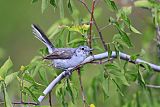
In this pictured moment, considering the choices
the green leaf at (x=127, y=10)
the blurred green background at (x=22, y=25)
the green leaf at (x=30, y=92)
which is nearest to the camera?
the green leaf at (x=30, y=92)

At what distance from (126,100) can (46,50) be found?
3.45 ft

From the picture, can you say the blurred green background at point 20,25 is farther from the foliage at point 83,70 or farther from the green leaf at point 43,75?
the green leaf at point 43,75

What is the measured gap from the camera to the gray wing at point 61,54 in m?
4.11

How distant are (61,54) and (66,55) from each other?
0.03 metres

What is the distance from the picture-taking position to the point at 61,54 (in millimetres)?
4164

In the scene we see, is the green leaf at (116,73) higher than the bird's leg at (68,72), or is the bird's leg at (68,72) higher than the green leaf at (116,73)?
the bird's leg at (68,72)

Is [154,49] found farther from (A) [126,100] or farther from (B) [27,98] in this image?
(B) [27,98]

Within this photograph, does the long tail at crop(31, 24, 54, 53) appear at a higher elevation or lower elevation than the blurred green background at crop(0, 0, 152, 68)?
higher

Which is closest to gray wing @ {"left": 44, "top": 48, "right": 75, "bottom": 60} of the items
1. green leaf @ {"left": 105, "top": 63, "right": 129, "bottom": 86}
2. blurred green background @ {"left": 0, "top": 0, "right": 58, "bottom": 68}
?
green leaf @ {"left": 105, "top": 63, "right": 129, "bottom": 86}

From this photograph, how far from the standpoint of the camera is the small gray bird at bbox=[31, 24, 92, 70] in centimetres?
405

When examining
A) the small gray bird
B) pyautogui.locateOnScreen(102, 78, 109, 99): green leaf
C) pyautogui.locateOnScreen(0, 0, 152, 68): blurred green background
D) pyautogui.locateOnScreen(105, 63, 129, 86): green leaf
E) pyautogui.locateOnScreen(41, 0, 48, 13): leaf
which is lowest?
pyautogui.locateOnScreen(0, 0, 152, 68): blurred green background

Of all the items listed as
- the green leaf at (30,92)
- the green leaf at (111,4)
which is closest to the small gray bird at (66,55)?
the green leaf at (111,4)

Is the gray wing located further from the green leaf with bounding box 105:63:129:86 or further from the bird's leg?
the green leaf with bounding box 105:63:129:86

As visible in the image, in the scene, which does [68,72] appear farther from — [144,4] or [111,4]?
[144,4]
